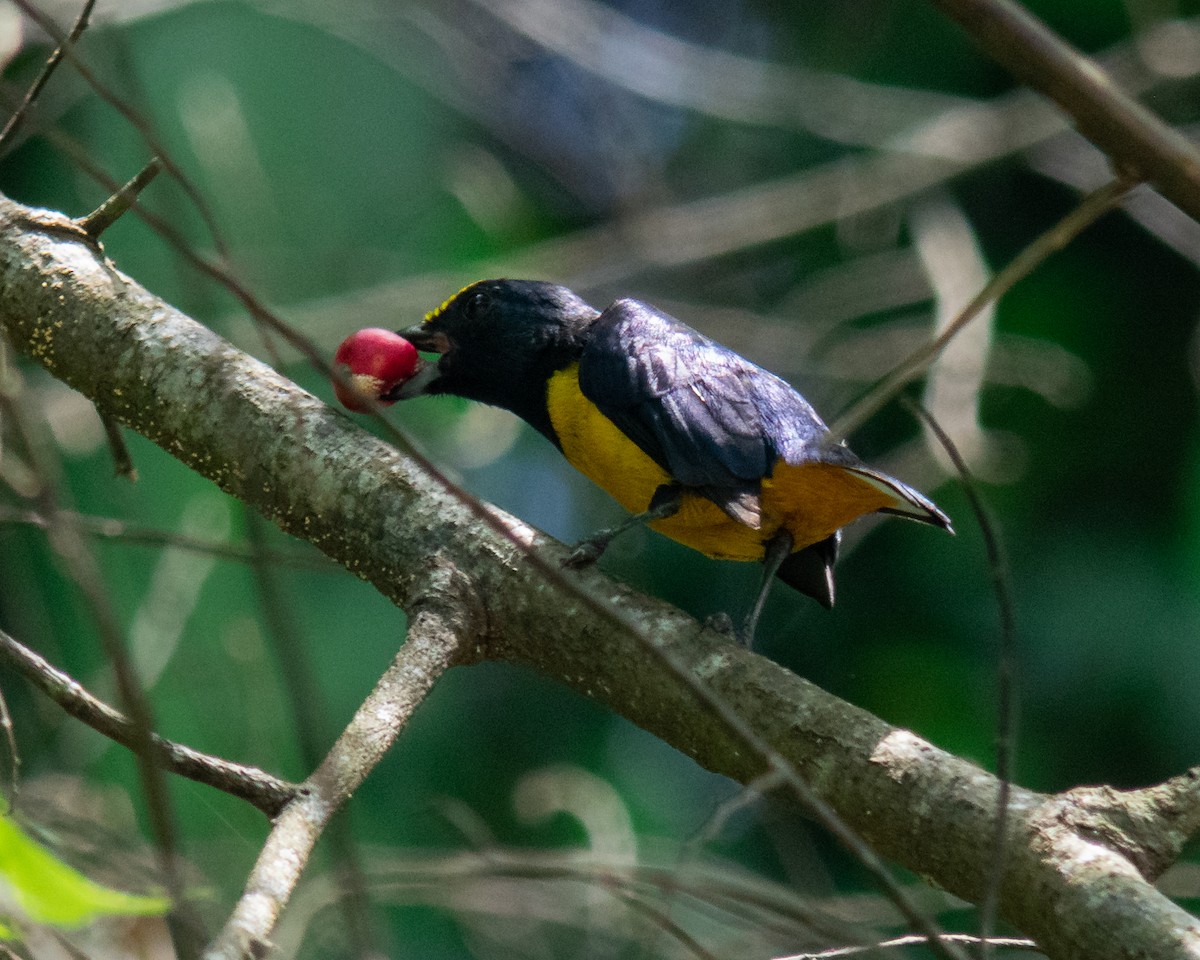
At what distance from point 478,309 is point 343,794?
256 cm

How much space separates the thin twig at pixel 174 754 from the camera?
1772 mm

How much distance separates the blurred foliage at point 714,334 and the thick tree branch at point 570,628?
6.03 ft

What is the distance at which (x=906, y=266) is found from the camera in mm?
5949

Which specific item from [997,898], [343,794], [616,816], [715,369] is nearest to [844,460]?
[715,369]

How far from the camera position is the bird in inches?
129

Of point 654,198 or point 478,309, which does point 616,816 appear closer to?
point 478,309

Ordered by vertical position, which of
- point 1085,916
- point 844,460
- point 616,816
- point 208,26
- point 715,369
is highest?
point 208,26

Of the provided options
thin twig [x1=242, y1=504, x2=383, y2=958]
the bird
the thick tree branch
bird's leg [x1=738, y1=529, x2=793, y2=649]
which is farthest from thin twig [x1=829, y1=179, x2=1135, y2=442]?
bird's leg [x1=738, y1=529, x2=793, y2=649]

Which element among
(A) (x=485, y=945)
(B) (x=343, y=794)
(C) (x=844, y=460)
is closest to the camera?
(B) (x=343, y=794)

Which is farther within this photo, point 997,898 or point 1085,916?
point 997,898

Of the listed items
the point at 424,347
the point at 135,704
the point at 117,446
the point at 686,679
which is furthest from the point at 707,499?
the point at 135,704

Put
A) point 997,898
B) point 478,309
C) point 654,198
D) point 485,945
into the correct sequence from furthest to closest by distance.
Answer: point 654,198 → point 485,945 → point 478,309 → point 997,898

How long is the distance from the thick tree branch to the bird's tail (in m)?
0.75

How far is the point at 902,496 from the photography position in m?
3.07
